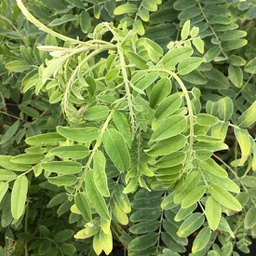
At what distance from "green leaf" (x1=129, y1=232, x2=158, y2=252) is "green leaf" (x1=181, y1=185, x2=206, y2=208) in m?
0.31

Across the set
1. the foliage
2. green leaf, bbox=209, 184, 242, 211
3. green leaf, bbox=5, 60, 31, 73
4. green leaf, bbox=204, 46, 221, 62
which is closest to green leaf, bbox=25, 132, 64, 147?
the foliage

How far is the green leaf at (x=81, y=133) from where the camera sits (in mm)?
578

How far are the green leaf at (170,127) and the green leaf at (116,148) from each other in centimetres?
4

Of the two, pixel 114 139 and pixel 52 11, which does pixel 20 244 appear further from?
pixel 114 139

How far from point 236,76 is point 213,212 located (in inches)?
16.4

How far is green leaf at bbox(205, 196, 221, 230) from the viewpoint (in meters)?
0.66

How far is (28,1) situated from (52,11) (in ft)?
0.22

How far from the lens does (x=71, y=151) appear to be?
59 centimetres

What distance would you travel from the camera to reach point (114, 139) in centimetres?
56

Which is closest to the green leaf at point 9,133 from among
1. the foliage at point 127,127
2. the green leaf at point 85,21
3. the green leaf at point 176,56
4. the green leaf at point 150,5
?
the foliage at point 127,127

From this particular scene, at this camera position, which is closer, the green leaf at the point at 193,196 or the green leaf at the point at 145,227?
the green leaf at the point at 193,196

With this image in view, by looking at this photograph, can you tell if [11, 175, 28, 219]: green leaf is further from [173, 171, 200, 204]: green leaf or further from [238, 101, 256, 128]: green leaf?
[238, 101, 256, 128]: green leaf

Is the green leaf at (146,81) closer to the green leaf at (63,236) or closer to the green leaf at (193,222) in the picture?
the green leaf at (193,222)

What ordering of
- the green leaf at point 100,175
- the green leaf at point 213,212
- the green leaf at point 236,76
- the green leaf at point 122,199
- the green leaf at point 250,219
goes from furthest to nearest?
the green leaf at point 236,76
the green leaf at point 250,219
the green leaf at point 122,199
the green leaf at point 213,212
the green leaf at point 100,175
